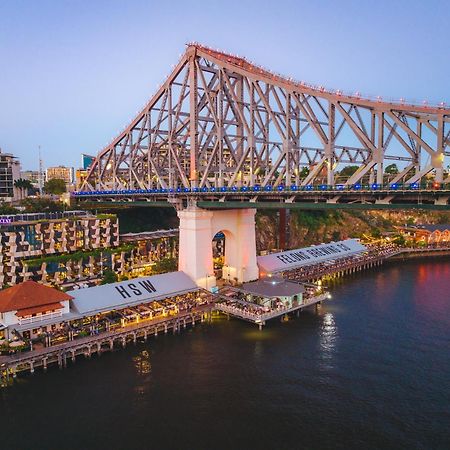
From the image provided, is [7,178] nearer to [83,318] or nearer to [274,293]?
[83,318]

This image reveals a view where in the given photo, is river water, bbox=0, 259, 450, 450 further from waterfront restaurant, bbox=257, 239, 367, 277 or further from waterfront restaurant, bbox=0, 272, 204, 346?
waterfront restaurant, bbox=257, 239, 367, 277

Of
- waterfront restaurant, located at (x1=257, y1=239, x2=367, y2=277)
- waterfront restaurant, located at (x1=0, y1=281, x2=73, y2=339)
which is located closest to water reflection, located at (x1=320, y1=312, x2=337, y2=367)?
waterfront restaurant, located at (x1=257, y1=239, x2=367, y2=277)

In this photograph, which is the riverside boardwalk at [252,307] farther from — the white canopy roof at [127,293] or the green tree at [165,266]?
the green tree at [165,266]

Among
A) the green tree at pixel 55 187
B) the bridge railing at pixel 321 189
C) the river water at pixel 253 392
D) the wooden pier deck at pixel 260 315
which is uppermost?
the green tree at pixel 55 187

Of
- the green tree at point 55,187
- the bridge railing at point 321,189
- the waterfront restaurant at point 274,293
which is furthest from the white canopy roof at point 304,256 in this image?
the green tree at point 55,187

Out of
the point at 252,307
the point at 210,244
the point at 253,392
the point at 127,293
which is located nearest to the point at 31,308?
the point at 127,293

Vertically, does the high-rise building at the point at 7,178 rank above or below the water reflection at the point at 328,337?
above
